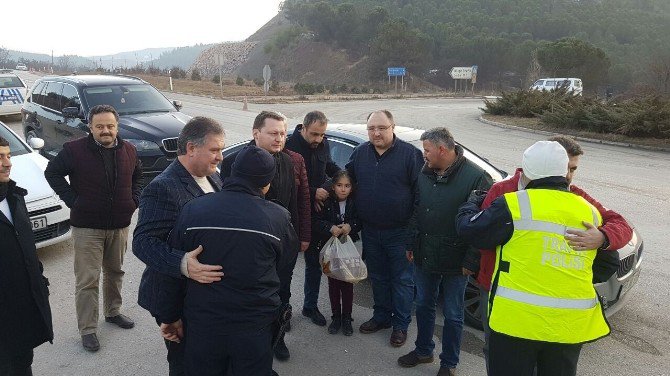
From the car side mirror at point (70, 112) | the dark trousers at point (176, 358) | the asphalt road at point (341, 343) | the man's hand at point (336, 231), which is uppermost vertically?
the car side mirror at point (70, 112)

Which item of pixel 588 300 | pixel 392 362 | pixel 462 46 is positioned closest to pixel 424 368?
pixel 392 362

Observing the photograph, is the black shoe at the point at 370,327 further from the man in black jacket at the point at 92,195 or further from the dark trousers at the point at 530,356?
the man in black jacket at the point at 92,195

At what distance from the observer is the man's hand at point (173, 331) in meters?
2.48

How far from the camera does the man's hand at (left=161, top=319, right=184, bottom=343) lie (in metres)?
2.48

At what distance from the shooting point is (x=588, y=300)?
2277 mm

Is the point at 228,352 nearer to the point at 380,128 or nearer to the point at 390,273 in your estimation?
the point at 390,273

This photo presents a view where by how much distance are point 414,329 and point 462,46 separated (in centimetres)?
6041

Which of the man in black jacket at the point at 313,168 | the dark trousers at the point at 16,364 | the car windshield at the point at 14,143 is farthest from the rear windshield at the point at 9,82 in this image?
the dark trousers at the point at 16,364

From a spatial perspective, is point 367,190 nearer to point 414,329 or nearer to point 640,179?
point 414,329

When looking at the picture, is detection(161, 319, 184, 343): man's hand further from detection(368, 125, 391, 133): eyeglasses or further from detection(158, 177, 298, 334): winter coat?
detection(368, 125, 391, 133): eyeglasses

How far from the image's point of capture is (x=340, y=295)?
421 cm

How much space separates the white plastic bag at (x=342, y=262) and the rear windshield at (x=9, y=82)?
690 inches

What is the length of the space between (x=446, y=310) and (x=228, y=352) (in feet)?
5.74

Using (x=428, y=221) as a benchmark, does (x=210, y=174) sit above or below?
above
